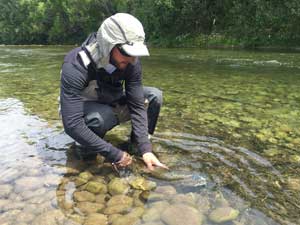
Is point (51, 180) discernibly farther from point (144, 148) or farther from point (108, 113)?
point (144, 148)

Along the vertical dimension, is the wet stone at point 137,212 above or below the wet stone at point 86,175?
above

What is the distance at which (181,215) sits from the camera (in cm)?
264

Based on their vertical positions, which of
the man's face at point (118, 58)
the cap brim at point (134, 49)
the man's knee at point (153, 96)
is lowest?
the man's knee at point (153, 96)

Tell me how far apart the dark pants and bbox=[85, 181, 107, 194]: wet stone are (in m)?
0.51

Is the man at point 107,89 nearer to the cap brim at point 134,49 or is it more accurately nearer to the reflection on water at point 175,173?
the cap brim at point 134,49

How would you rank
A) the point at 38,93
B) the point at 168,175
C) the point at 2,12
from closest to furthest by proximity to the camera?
the point at 168,175 → the point at 38,93 → the point at 2,12

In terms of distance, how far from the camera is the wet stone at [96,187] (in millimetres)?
3072

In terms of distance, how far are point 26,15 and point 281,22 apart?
49.6 meters

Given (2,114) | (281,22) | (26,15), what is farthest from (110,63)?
(26,15)

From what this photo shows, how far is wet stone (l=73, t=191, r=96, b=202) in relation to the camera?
9.66 feet

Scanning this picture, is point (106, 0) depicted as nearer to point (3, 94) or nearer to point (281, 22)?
point (281, 22)

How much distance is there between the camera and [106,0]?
44.6 meters

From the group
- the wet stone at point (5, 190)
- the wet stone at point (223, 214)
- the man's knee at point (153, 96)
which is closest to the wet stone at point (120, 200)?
the wet stone at point (223, 214)

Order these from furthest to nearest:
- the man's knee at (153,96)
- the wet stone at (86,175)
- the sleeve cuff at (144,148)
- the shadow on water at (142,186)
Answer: the man's knee at (153,96) < the wet stone at (86,175) < the sleeve cuff at (144,148) < the shadow on water at (142,186)
